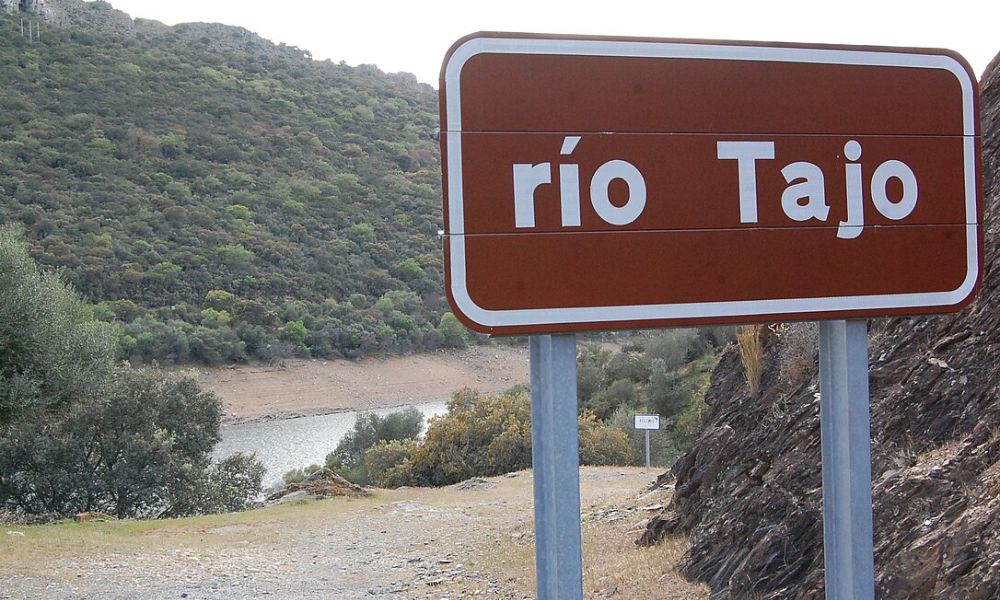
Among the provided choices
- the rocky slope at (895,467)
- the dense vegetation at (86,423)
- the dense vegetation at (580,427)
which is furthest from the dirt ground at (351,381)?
the rocky slope at (895,467)

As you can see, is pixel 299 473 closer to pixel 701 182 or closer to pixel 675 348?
pixel 675 348

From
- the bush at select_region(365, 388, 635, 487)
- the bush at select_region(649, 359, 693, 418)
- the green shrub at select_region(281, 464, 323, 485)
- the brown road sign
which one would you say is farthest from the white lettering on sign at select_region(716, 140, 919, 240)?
the green shrub at select_region(281, 464, 323, 485)

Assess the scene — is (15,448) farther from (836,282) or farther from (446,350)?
(446,350)

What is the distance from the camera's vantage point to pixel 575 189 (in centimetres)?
A: 222

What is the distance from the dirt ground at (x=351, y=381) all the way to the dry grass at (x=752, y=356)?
2835 centimetres

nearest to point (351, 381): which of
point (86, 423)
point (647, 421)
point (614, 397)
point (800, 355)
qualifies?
point (614, 397)

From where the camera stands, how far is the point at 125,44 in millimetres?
60406

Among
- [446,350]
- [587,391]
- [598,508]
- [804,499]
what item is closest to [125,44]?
[446,350]

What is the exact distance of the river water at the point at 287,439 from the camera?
27.6m

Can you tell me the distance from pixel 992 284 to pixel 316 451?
2659 cm

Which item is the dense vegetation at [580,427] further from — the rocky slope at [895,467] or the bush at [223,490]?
the rocky slope at [895,467]

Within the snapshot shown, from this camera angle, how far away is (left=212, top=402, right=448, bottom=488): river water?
27578mm

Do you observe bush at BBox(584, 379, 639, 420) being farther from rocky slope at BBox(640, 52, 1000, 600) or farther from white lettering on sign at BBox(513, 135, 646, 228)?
white lettering on sign at BBox(513, 135, 646, 228)

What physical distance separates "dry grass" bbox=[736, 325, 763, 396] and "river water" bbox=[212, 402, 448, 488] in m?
19.6
